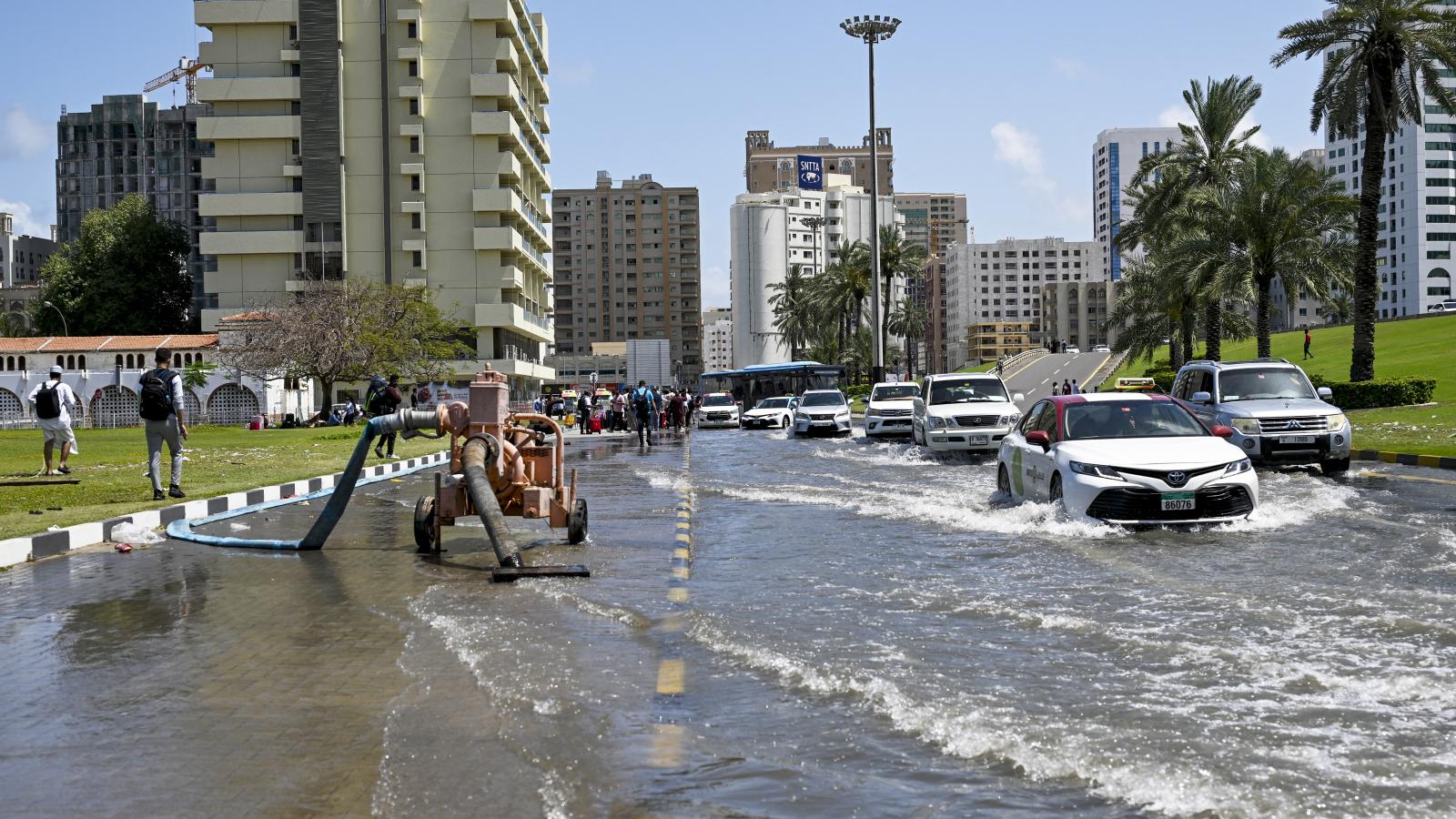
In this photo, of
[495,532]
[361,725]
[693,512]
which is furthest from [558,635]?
[693,512]

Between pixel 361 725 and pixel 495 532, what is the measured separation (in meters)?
4.92

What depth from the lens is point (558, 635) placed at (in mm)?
7883

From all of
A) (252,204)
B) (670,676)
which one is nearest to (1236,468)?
(670,676)

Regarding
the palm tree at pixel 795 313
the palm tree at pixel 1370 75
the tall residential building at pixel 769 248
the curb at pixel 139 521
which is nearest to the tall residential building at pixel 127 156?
the tall residential building at pixel 769 248

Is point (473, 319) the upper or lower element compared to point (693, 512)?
upper

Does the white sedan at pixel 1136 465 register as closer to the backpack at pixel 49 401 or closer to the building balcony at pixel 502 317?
the backpack at pixel 49 401

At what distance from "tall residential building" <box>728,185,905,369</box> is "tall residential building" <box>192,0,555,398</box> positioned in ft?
321

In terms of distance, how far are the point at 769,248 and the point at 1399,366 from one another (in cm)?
12617

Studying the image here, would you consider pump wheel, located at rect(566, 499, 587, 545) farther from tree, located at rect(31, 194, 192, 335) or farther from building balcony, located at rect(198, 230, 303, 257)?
tree, located at rect(31, 194, 192, 335)

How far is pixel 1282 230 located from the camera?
141ft

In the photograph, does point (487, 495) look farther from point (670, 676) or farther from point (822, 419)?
point (822, 419)

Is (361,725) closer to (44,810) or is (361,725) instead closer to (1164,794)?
(44,810)

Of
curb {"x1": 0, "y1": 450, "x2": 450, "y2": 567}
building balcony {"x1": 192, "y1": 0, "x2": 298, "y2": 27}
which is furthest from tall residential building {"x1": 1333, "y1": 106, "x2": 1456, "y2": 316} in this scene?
curb {"x1": 0, "y1": 450, "x2": 450, "y2": 567}

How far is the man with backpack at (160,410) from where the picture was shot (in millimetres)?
17250
